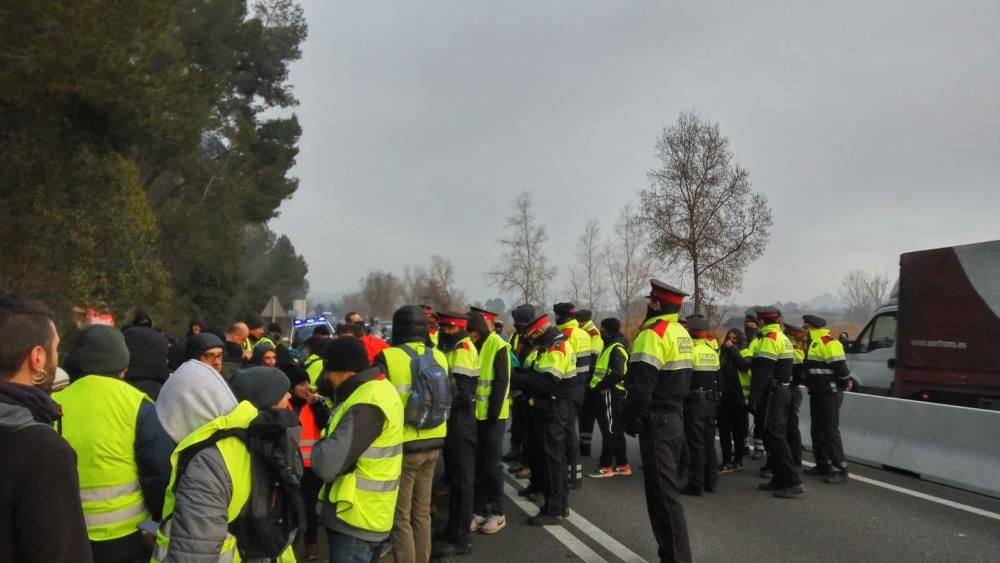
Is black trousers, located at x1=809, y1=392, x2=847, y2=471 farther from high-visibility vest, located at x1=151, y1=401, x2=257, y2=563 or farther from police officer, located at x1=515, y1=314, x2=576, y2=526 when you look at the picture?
high-visibility vest, located at x1=151, y1=401, x2=257, y2=563

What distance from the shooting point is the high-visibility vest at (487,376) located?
7094mm

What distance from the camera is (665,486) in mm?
5562

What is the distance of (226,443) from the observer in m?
3.02

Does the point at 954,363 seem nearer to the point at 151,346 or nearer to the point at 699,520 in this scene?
the point at 699,520

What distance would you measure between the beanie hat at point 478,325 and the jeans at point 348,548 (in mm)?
3383

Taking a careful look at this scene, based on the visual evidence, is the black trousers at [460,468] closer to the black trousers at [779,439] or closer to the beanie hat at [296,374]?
the beanie hat at [296,374]

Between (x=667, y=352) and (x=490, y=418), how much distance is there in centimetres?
200

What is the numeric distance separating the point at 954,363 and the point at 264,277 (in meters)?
75.7

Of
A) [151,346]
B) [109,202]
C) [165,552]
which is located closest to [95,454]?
[165,552]

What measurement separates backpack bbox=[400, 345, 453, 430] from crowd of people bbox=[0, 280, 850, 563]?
15mm

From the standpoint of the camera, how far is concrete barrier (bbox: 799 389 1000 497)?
28.1 ft

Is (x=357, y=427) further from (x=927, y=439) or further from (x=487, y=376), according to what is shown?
(x=927, y=439)

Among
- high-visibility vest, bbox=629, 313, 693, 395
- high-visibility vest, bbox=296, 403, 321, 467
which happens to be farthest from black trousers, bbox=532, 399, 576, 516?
high-visibility vest, bbox=296, 403, 321, 467

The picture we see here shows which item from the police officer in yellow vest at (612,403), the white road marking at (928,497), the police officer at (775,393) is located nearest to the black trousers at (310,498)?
the police officer in yellow vest at (612,403)
